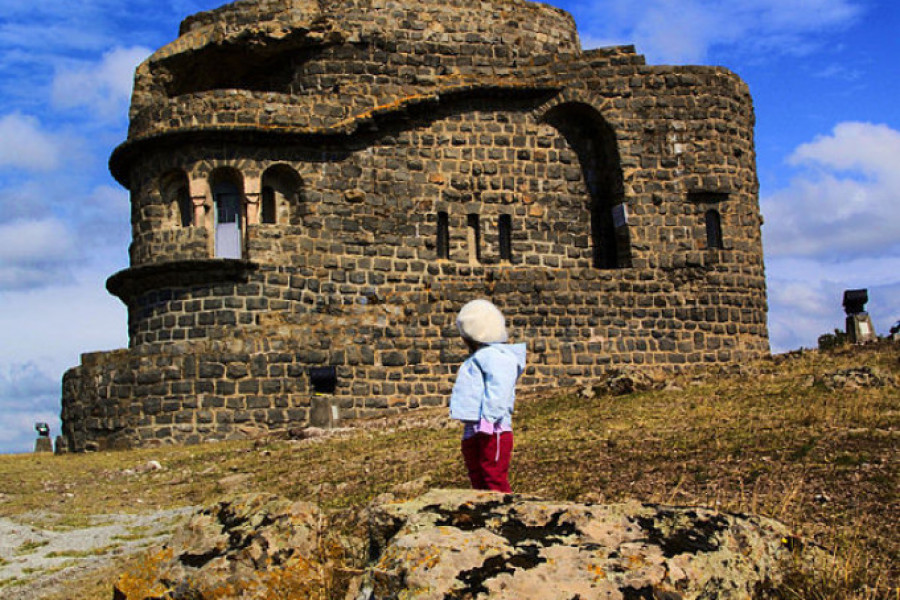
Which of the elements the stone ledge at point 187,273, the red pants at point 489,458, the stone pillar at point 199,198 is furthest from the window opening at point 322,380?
the red pants at point 489,458

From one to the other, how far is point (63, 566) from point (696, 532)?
599 cm

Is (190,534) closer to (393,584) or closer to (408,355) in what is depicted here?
(393,584)

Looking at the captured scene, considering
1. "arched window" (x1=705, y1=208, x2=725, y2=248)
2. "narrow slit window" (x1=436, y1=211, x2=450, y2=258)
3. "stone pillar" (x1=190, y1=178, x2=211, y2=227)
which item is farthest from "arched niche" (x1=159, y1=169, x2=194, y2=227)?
"arched window" (x1=705, y1=208, x2=725, y2=248)

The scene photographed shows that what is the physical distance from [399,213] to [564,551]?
48.9 feet

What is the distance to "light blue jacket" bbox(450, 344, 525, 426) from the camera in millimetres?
6434

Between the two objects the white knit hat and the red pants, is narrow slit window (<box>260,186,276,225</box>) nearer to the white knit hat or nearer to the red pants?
the white knit hat

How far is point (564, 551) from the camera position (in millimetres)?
4453

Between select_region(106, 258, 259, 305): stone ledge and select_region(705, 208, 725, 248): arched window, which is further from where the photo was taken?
select_region(705, 208, 725, 248): arched window

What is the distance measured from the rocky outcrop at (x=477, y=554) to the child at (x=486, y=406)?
118 centimetres

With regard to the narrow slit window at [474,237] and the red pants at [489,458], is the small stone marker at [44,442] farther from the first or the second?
the red pants at [489,458]

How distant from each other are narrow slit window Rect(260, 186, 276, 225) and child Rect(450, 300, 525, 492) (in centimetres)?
1264

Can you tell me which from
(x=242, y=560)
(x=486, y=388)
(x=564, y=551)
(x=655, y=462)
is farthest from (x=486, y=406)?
(x=655, y=462)

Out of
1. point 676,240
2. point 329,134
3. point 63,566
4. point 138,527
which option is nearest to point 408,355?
point 329,134

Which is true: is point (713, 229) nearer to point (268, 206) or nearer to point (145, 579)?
point (268, 206)
